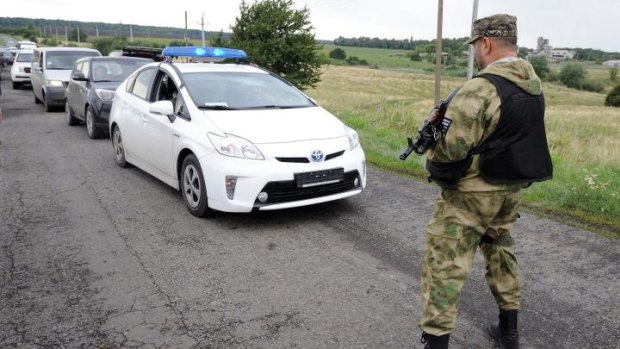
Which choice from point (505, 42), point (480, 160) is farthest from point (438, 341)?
point (505, 42)

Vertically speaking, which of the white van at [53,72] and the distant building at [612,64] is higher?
the distant building at [612,64]

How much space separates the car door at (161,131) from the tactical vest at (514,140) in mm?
3925

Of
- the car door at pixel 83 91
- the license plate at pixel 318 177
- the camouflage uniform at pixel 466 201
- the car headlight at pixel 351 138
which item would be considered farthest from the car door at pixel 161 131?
the car door at pixel 83 91

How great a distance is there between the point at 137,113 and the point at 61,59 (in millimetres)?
9886

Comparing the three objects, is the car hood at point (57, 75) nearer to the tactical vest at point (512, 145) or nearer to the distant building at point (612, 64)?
the tactical vest at point (512, 145)

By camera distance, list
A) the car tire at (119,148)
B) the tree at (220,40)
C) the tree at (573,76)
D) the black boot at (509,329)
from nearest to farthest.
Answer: the black boot at (509,329), the car tire at (119,148), the tree at (220,40), the tree at (573,76)

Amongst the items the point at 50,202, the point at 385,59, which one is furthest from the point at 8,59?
the point at 385,59

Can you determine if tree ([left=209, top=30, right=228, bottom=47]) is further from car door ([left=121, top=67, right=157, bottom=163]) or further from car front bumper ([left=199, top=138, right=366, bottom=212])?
car front bumper ([left=199, top=138, right=366, bottom=212])

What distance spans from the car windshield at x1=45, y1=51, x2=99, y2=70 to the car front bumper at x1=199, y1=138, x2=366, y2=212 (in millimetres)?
11706

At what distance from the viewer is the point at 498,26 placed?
2.54m

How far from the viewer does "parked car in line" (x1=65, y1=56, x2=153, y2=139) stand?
387 inches

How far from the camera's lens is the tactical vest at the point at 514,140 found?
8.14 feet

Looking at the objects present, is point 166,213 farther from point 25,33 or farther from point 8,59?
point 25,33

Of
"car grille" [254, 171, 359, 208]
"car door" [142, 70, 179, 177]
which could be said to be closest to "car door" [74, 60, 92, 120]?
"car door" [142, 70, 179, 177]
